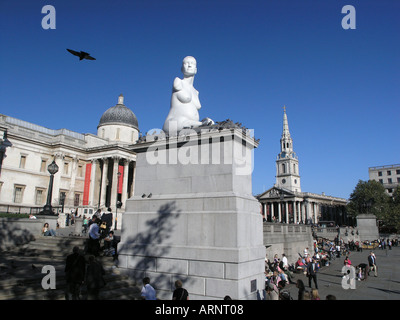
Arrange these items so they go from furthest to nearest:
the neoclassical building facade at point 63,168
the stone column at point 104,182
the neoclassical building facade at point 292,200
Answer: the neoclassical building facade at point 292,200, the stone column at point 104,182, the neoclassical building facade at point 63,168

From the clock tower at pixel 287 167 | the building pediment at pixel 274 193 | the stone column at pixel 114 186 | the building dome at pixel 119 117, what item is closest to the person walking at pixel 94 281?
the stone column at pixel 114 186

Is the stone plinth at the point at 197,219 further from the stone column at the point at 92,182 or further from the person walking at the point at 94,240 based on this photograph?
the stone column at the point at 92,182

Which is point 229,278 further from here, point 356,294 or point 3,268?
point 356,294

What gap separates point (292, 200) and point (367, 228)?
47427 millimetres

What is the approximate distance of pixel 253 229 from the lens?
788 cm

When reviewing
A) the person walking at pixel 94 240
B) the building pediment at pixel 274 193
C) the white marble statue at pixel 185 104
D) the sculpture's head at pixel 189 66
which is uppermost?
the building pediment at pixel 274 193

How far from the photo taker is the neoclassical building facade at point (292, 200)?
328 ft

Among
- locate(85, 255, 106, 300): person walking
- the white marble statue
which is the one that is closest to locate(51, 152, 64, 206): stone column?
the white marble statue

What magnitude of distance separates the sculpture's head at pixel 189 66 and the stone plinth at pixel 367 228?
54253 millimetres

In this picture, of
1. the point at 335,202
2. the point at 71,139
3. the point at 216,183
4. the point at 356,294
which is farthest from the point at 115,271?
the point at 335,202

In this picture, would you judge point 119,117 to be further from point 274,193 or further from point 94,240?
point 274,193

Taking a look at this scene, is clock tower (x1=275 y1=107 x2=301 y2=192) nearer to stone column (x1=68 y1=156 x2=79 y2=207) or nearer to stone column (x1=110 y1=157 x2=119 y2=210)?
stone column (x1=110 y1=157 x2=119 y2=210)

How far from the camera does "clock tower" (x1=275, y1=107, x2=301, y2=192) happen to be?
119 metres

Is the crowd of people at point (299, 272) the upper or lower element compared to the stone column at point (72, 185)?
lower
